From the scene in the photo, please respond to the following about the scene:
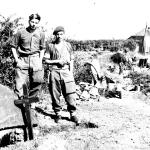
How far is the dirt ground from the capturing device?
16.4 ft

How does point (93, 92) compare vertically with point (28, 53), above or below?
below

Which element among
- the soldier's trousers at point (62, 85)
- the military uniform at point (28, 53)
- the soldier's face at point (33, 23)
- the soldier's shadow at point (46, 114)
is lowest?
the soldier's shadow at point (46, 114)

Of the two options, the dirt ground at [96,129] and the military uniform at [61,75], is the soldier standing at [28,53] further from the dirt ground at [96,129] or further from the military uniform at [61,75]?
the dirt ground at [96,129]

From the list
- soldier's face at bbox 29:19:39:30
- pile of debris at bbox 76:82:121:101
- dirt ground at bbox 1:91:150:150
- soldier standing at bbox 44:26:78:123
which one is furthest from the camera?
pile of debris at bbox 76:82:121:101

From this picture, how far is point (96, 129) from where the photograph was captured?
228 inches

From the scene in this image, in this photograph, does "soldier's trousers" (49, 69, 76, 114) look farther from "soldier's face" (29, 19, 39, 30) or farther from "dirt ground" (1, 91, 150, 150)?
"soldier's face" (29, 19, 39, 30)

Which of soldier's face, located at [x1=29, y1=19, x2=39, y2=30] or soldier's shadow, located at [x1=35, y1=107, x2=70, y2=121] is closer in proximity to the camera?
soldier's face, located at [x1=29, y1=19, x2=39, y2=30]

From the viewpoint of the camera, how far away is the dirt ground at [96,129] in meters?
4.99

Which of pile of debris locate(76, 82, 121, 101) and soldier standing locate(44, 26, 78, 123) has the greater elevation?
soldier standing locate(44, 26, 78, 123)

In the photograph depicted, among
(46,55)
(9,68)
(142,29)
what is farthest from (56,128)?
(142,29)

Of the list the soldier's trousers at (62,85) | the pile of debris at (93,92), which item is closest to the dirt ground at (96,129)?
the pile of debris at (93,92)

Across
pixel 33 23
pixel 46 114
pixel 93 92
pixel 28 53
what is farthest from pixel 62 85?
pixel 93 92

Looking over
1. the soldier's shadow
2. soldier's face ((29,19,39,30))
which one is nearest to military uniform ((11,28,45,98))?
soldier's face ((29,19,39,30))

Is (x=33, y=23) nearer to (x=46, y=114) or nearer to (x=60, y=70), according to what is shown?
(x=60, y=70)
